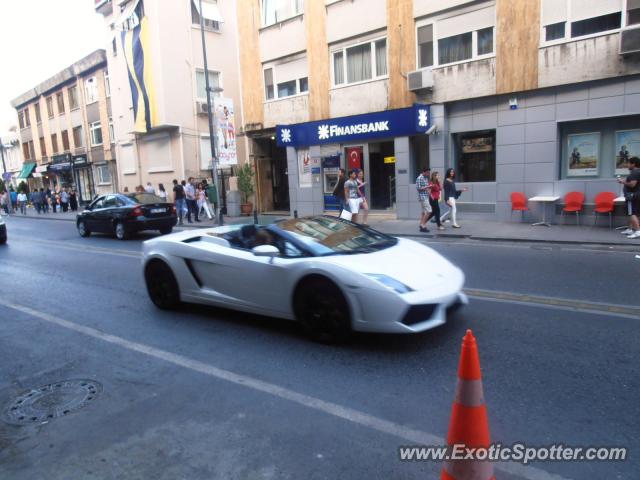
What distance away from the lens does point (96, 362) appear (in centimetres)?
477

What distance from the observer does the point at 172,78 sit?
25.0 m

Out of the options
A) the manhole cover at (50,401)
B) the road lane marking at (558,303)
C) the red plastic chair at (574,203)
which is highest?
the red plastic chair at (574,203)

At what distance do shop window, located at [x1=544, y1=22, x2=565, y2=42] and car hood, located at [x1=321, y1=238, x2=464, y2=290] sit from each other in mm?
10689

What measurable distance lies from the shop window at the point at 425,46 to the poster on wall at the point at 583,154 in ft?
16.5

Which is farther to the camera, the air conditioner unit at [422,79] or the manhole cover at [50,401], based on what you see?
the air conditioner unit at [422,79]

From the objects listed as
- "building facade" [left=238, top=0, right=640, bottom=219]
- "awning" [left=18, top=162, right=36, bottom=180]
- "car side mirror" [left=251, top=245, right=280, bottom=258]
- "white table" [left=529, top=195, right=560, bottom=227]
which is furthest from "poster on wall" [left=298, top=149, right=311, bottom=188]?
"awning" [left=18, top=162, right=36, bottom=180]

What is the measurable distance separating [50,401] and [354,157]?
1499cm

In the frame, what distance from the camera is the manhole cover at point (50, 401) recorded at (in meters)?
3.74

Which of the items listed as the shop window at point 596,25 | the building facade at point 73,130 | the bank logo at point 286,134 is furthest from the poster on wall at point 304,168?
the building facade at point 73,130

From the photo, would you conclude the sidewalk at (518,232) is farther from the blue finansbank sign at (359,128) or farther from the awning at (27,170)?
the awning at (27,170)

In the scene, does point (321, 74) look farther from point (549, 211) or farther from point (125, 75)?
point (125, 75)

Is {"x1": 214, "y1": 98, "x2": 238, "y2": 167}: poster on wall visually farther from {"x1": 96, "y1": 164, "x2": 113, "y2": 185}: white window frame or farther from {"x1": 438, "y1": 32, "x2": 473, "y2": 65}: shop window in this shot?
{"x1": 96, "y1": 164, "x2": 113, "y2": 185}: white window frame

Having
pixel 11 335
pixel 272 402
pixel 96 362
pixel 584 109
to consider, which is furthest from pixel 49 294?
pixel 584 109

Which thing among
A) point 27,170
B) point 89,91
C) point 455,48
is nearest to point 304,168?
point 455,48
